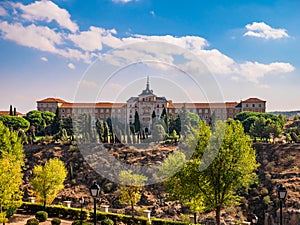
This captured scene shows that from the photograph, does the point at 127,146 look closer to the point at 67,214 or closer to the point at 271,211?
the point at 271,211

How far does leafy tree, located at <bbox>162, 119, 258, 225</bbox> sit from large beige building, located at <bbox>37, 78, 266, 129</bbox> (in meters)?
20.2

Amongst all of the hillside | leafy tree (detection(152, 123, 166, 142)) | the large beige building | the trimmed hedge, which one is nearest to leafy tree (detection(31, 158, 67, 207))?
the trimmed hedge

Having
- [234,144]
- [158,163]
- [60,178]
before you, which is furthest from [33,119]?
[234,144]

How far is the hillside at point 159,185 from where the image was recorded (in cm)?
3193

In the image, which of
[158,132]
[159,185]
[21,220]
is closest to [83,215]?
[21,220]

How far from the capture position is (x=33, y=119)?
6562 centimetres

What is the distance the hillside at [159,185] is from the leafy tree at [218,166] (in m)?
12.7

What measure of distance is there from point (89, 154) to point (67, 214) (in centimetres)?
2235

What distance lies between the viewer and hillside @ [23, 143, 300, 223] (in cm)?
3193

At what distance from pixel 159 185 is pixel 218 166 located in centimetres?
2253

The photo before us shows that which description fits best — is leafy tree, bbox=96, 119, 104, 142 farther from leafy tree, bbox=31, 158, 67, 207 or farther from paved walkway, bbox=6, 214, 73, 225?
paved walkway, bbox=6, 214, 73, 225

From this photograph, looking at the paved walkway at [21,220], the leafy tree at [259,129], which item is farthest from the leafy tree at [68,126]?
the paved walkway at [21,220]

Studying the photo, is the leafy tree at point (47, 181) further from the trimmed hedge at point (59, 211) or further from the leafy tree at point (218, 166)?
the leafy tree at point (218, 166)

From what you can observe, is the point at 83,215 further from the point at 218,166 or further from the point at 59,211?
the point at 218,166
